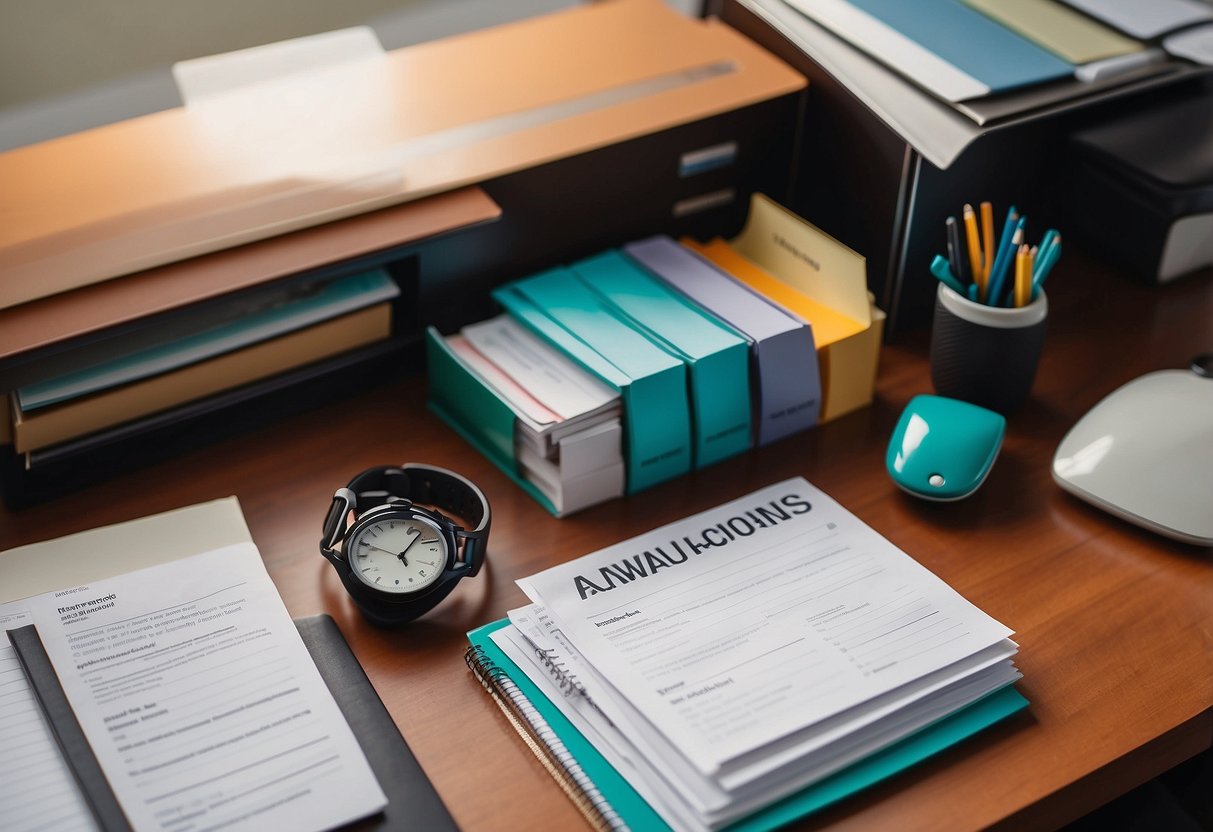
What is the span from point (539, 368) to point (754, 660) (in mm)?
341

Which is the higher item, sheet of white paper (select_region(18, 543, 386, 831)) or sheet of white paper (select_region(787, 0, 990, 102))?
sheet of white paper (select_region(787, 0, 990, 102))

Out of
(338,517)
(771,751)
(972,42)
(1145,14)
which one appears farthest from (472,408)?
(1145,14)

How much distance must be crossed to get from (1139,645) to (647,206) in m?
0.63

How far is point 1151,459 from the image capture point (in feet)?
3.46

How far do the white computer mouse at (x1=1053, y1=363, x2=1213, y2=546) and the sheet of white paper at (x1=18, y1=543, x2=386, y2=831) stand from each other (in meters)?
0.66

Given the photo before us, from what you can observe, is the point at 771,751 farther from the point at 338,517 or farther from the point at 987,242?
the point at 987,242

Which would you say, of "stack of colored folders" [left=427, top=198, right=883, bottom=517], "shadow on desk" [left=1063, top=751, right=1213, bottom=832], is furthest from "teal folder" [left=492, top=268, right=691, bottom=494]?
"shadow on desk" [left=1063, top=751, right=1213, bottom=832]

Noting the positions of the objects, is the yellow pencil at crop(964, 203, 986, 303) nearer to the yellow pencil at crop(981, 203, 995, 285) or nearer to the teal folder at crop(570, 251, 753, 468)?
the yellow pencil at crop(981, 203, 995, 285)

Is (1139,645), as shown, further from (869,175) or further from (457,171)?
(457,171)

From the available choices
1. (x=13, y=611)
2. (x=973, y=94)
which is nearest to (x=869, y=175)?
(x=973, y=94)

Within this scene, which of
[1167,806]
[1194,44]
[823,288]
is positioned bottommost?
[1167,806]

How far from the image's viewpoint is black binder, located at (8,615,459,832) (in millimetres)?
808

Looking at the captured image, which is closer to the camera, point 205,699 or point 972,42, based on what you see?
point 205,699

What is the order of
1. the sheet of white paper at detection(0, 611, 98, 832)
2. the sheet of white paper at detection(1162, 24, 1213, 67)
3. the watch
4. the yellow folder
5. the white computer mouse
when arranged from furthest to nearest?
the sheet of white paper at detection(1162, 24, 1213, 67)
the yellow folder
the white computer mouse
the watch
the sheet of white paper at detection(0, 611, 98, 832)
